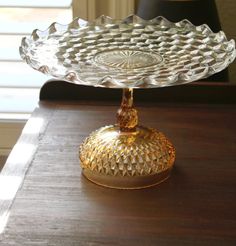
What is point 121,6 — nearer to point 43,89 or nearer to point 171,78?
point 43,89

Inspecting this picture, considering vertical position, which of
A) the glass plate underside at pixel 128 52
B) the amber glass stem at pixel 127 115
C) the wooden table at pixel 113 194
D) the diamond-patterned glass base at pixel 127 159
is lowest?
the wooden table at pixel 113 194

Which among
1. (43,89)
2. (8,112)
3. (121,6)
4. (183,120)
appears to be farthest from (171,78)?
(8,112)

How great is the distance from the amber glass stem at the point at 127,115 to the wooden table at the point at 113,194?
0.28 ft

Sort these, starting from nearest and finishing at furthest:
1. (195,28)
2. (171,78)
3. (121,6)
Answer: (171,78) → (195,28) → (121,6)

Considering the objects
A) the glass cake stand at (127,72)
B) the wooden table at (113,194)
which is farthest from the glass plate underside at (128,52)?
the wooden table at (113,194)

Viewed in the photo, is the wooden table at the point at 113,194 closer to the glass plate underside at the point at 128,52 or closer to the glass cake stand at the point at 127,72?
the glass cake stand at the point at 127,72

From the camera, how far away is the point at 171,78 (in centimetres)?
77

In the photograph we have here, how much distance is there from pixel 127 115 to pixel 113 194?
11 centimetres

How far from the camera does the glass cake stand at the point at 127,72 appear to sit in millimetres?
799

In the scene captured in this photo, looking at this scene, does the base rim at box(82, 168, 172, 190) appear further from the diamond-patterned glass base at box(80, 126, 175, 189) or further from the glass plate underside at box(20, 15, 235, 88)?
the glass plate underside at box(20, 15, 235, 88)

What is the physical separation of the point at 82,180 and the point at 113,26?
30 cm

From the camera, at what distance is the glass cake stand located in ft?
2.62

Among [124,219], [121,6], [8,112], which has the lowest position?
[8,112]

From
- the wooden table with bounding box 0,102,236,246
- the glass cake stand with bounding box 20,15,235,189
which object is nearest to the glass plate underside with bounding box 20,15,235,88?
the glass cake stand with bounding box 20,15,235,189
